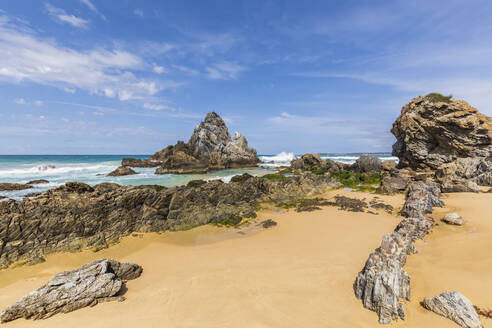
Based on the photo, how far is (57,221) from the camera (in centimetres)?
792

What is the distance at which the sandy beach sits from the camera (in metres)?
4.10

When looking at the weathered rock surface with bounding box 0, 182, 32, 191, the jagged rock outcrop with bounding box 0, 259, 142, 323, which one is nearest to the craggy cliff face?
the jagged rock outcrop with bounding box 0, 259, 142, 323

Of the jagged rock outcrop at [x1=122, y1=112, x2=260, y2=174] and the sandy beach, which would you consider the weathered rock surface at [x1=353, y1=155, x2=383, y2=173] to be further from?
the jagged rock outcrop at [x1=122, y1=112, x2=260, y2=174]

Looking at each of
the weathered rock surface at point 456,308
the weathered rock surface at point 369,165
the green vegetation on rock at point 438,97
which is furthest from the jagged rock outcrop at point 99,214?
the green vegetation on rock at point 438,97

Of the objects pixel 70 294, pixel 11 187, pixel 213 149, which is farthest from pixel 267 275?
pixel 213 149

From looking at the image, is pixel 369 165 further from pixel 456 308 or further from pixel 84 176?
pixel 84 176

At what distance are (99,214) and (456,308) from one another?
11140 mm

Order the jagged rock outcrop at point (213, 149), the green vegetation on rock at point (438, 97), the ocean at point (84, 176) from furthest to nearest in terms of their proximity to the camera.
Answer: the jagged rock outcrop at point (213, 149) < the ocean at point (84, 176) < the green vegetation on rock at point (438, 97)

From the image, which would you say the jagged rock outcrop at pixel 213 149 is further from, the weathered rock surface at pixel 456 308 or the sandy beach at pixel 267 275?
the weathered rock surface at pixel 456 308

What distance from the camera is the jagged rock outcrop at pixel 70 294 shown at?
4.32 meters

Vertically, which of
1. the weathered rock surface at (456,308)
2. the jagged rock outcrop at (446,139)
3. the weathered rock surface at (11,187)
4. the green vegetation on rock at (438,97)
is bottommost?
the weathered rock surface at (11,187)

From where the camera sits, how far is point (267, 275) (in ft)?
18.8

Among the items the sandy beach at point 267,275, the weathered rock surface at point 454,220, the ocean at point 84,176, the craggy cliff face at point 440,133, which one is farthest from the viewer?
the ocean at point 84,176

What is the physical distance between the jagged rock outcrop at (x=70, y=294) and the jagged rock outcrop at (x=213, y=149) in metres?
38.9
